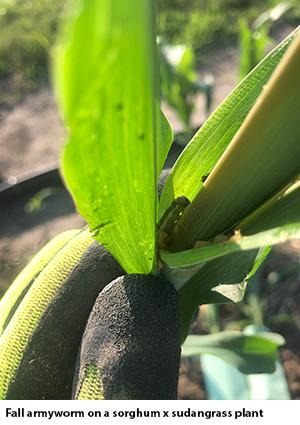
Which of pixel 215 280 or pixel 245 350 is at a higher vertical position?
pixel 215 280

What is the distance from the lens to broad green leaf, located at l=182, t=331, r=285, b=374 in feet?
1.80

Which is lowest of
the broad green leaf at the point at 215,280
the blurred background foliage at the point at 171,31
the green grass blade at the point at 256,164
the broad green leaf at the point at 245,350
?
the broad green leaf at the point at 245,350

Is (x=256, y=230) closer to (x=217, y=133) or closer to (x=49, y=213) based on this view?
(x=217, y=133)

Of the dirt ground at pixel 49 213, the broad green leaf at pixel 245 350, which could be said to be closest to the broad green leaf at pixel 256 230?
the broad green leaf at pixel 245 350

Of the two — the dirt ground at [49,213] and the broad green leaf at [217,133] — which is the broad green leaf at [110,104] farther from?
the dirt ground at [49,213]

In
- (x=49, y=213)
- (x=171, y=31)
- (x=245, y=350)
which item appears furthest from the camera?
(x=171, y=31)

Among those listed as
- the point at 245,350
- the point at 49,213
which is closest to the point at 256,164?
the point at 245,350

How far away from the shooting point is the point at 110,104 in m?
0.18

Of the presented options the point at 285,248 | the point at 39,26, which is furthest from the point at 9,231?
the point at 39,26

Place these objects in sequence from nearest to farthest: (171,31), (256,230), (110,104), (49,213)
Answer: (110,104), (256,230), (49,213), (171,31)

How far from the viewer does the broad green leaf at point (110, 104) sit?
0.15m

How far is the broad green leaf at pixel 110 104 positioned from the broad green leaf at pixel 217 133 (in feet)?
0.39

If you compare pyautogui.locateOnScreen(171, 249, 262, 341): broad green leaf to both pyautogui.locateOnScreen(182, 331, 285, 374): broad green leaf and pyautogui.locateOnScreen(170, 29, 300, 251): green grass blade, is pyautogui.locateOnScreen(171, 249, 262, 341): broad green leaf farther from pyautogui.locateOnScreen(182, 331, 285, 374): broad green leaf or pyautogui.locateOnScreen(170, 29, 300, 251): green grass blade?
pyautogui.locateOnScreen(182, 331, 285, 374): broad green leaf

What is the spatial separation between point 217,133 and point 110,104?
0.22 meters
